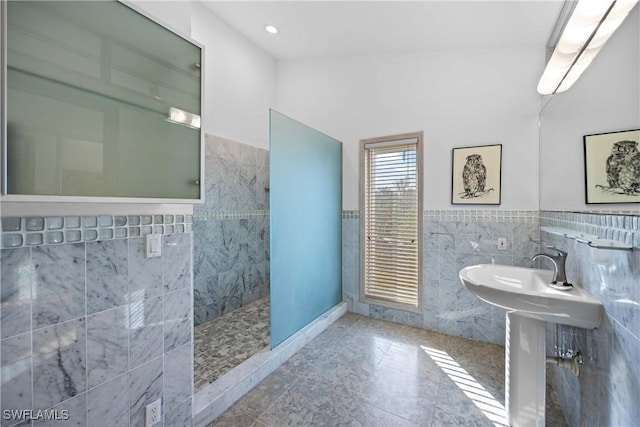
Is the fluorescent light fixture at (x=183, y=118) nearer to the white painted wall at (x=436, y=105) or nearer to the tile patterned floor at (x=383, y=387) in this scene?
the tile patterned floor at (x=383, y=387)

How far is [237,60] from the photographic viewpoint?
3186 mm

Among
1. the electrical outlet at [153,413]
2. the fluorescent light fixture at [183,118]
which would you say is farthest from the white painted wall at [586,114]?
the electrical outlet at [153,413]

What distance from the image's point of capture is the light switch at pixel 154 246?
1279 mm

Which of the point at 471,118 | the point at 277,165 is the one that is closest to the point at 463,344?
the point at 471,118

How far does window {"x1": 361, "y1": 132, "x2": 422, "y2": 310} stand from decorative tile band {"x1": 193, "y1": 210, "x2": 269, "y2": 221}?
1413 millimetres

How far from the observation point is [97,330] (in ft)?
3.66

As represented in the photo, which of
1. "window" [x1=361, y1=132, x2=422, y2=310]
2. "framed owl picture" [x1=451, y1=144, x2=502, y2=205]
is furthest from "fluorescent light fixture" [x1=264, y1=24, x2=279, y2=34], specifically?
Result: "framed owl picture" [x1=451, y1=144, x2=502, y2=205]

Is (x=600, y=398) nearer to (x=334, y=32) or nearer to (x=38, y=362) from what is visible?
(x=38, y=362)

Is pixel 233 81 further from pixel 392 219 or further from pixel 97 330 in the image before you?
pixel 97 330

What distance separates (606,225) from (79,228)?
223 centimetres

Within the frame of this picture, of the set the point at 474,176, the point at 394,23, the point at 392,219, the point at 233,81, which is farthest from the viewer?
A: the point at 233,81

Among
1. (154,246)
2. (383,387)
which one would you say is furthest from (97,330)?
(383,387)

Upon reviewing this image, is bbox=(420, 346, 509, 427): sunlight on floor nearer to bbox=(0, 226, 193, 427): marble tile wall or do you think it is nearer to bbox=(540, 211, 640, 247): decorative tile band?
bbox=(540, 211, 640, 247): decorative tile band

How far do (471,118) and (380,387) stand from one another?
2473 mm
